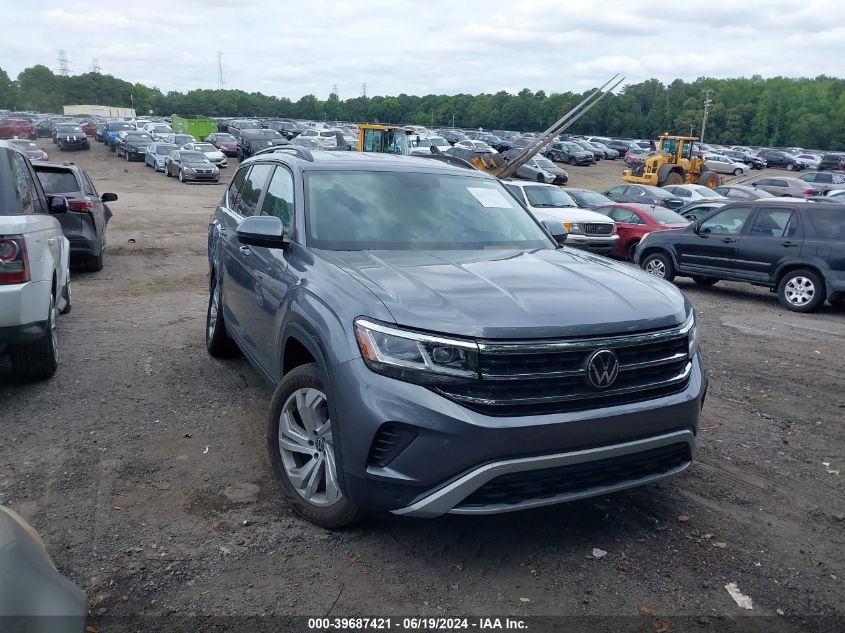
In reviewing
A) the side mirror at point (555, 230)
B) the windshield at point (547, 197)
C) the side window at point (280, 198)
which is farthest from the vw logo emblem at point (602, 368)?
the windshield at point (547, 197)

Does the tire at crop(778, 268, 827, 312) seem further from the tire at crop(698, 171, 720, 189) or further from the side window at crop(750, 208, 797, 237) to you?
the tire at crop(698, 171, 720, 189)

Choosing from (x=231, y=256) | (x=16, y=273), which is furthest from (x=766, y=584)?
(x=16, y=273)

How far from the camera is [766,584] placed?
343cm

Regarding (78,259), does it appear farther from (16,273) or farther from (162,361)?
(16,273)

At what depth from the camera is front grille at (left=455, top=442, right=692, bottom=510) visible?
325 centimetres

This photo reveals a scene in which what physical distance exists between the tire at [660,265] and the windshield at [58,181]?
33.0ft

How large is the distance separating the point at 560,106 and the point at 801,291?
124435mm

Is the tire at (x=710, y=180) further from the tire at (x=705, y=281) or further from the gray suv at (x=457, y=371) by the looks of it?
the gray suv at (x=457, y=371)

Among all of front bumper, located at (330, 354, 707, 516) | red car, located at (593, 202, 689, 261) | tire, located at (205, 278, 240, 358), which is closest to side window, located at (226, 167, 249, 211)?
tire, located at (205, 278, 240, 358)

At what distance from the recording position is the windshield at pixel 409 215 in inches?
178

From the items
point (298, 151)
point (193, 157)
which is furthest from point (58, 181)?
point (193, 157)

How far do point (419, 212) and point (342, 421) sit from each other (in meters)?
1.86

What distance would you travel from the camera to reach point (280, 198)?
505cm

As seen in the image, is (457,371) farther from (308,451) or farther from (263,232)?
(263,232)
